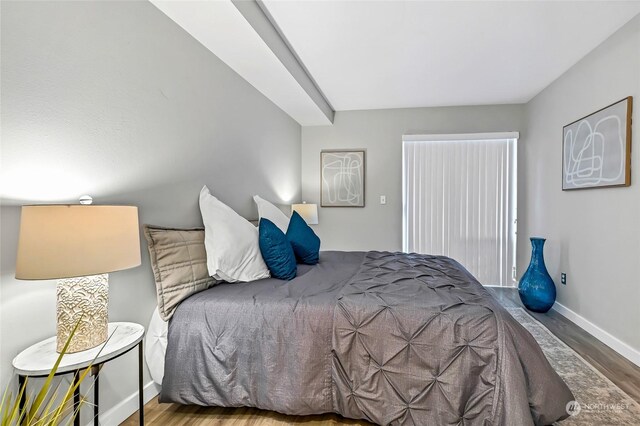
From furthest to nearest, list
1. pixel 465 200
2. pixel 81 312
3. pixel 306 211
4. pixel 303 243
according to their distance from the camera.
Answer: pixel 465 200, pixel 306 211, pixel 303 243, pixel 81 312

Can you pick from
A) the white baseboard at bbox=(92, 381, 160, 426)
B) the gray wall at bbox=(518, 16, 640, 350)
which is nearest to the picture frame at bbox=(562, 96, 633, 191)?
the gray wall at bbox=(518, 16, 640, 350)

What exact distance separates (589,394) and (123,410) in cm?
266

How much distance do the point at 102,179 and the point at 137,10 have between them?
965 mm

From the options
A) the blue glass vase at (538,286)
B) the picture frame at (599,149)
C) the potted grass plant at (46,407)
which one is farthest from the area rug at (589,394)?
the potted grass plant at (46,407)

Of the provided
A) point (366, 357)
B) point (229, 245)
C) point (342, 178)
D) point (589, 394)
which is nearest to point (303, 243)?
point (229, 245)

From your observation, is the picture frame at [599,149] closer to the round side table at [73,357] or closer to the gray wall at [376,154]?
the gray wall at [376,154]

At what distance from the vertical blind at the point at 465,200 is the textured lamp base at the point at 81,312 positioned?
366 centimetres

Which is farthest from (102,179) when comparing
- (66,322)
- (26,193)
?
(66,322)

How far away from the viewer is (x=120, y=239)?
1.09 m

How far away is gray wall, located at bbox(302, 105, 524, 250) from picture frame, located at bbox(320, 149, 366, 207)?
0.07 meters

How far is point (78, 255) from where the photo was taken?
97 centimetres

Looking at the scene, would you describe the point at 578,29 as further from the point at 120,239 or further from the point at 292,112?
the point at 120,239

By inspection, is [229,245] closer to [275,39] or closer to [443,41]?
[275,39]

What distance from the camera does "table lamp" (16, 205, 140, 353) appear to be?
92 cm
